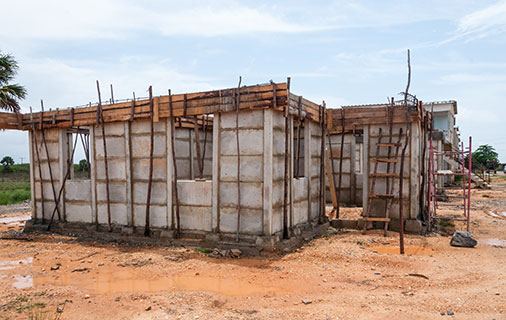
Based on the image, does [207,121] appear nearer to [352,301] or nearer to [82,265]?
[82,265]

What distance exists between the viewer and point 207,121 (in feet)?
41.1

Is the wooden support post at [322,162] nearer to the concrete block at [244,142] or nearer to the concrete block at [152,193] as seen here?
the concrete block at [244,142]

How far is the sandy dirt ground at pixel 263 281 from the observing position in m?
5.59

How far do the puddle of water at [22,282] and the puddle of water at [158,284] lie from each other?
0.41 ft

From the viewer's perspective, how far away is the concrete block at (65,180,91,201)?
1163 centimetres

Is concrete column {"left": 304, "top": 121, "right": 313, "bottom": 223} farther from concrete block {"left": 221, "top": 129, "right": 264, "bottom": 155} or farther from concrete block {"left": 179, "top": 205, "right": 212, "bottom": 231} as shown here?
concrete block {"left": 179, "top": 205, "right": 212, "bottom": 231}

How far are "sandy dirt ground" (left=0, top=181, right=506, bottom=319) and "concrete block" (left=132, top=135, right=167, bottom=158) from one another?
2.51 m

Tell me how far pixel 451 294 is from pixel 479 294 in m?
0.42

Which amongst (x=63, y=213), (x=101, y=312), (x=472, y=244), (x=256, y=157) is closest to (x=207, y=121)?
(x=256, y=157)

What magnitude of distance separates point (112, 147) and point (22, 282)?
4.50m

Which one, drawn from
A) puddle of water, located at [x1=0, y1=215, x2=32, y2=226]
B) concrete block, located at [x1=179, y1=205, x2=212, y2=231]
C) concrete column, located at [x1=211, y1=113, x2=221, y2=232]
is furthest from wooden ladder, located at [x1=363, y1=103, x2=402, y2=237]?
puddle of water, located at [x1=0, y1=215, x2=32, y2=226]

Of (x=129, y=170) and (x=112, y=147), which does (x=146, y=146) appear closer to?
(x=129, y=170)

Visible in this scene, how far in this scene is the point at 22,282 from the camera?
24.6ft

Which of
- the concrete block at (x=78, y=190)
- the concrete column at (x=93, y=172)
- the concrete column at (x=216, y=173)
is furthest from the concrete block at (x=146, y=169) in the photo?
the concrete block at (x=78, y=190)
